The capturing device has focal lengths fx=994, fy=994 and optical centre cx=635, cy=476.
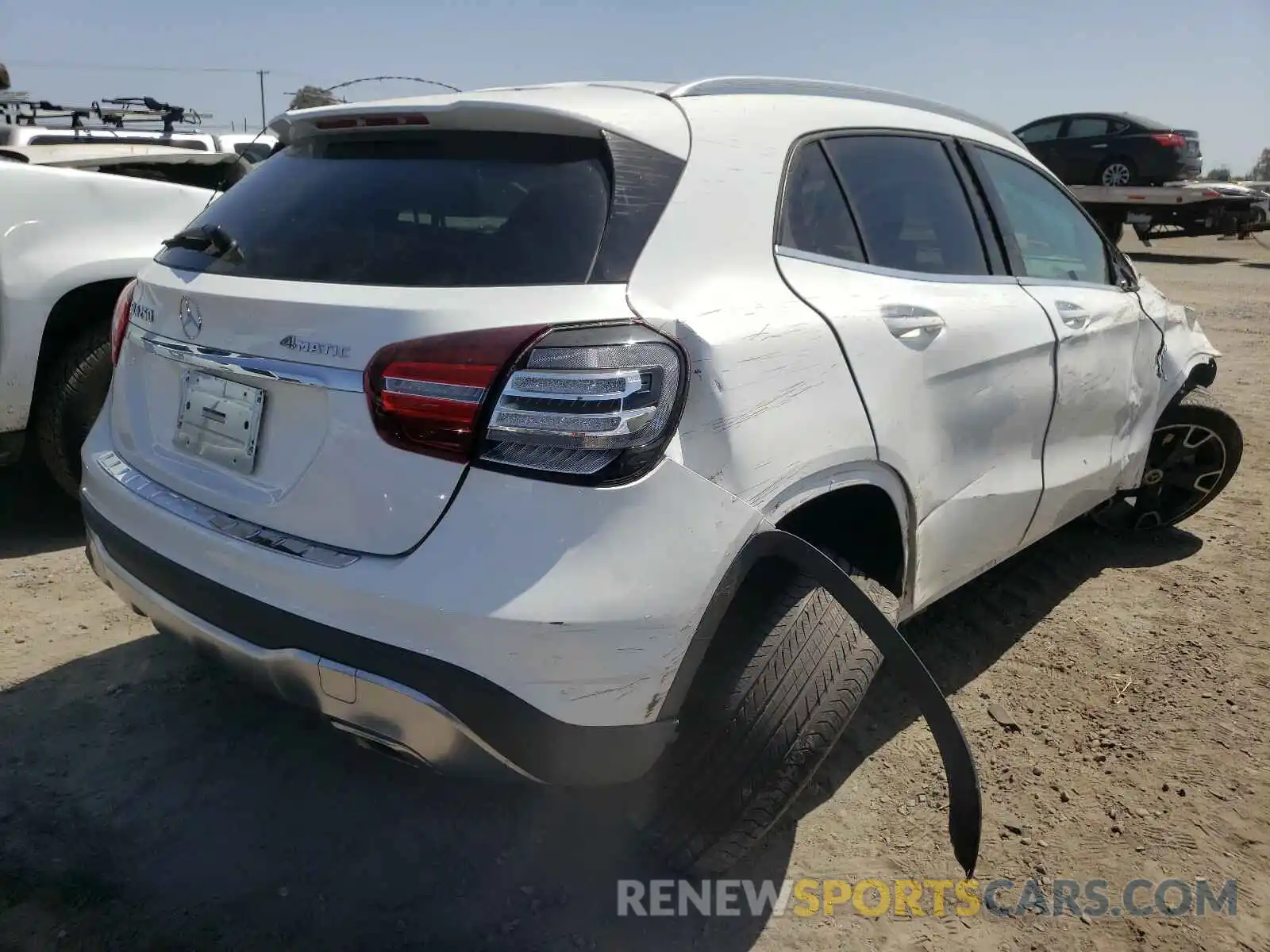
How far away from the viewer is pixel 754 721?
79.2 inches

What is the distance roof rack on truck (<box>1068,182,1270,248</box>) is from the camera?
Answer: 16.7 meters

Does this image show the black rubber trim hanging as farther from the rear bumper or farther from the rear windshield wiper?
the rear windshield wiper

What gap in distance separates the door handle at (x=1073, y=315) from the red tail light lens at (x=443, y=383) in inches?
82.2

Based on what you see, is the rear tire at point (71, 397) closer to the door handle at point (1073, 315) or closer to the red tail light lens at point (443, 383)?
the red tail light lens at point (443, 383)

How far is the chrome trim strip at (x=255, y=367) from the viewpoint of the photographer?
70.2 inches

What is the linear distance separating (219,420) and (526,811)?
1.20 meters

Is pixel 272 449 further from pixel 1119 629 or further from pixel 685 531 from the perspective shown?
pixel 1119 629

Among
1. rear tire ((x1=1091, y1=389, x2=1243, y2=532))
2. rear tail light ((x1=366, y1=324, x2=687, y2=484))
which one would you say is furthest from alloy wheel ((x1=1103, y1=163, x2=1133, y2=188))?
rear tail light ((x1=366, y1=324, x2=687, y2=484))

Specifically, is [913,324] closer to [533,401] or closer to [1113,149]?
[533,401]

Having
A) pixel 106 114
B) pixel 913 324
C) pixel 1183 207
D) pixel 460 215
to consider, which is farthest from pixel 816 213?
pixel 1183 207

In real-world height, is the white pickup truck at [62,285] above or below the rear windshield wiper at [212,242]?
below

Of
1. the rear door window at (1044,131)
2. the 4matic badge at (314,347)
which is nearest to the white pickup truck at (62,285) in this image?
the 4matic badge at (314,347)

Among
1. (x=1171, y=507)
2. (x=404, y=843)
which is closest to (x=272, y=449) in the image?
(x=404, y=843)

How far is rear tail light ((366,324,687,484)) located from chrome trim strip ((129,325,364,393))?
10 cm
